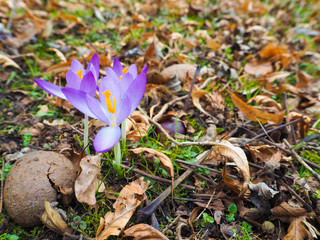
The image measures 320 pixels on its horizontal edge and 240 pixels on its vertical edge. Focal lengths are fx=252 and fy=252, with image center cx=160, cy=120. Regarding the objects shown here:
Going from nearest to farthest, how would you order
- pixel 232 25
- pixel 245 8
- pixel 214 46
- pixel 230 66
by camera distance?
1. pixel 230 66
2. pixel 214 46
3. pixel 232 25
4. pixel 245 8

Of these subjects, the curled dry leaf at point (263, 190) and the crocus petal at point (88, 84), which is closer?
the crocus petal at point (88, 84)

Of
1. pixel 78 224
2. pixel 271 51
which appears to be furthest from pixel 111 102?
pixel 271 51

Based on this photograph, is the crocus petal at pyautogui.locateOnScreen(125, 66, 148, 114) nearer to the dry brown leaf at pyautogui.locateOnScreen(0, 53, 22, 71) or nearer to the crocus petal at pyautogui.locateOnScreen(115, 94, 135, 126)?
the crocus petal at pyautogui.locateOnScreen(115, 94, 135, 126)

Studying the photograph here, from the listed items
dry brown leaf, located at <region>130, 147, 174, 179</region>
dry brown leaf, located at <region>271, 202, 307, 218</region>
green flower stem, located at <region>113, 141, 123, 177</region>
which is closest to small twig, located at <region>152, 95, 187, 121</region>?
dry brown leaf, located at <region>130, 147, 174, 179</region>

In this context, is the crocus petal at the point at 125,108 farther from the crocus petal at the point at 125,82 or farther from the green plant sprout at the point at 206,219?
the green plant sprout at the point at 206,219

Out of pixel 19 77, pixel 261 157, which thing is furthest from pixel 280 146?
pixel 19 77

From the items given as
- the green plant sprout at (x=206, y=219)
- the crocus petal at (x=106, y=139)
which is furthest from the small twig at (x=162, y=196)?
the crocus petal at (x=106, y=139)

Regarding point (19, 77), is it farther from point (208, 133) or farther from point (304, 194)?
point (304, 194)
